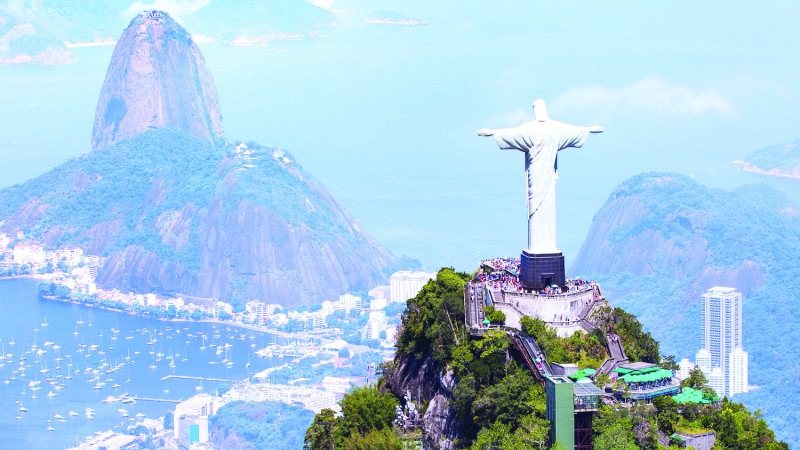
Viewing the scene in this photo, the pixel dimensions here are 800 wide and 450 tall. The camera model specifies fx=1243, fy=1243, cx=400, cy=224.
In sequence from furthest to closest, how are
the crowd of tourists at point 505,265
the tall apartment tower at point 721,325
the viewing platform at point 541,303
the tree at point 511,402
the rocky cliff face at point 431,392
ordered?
the tall apartment tower at point 721,325 < the crowd of tourists at point 505,265 < the viewing platform at point 541,303 < the rocky cliff face at point 431,392 < the tree at point 511,402

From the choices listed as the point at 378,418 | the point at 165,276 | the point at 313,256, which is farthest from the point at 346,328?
the point at 378,418

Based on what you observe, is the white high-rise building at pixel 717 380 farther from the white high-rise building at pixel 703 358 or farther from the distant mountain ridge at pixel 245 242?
the distant mountain ridge at pixel 245 242

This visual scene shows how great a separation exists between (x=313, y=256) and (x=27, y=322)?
40.8 m

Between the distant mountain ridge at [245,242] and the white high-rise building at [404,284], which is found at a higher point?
the distant mountain ridge at [245,242]

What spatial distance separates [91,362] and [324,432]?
10307 cm

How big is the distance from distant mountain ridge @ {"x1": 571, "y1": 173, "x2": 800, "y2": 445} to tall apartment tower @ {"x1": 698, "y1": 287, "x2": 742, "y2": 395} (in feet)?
8.61

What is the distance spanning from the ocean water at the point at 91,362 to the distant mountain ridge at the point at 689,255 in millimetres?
41779

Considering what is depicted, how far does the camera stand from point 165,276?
181750 mm

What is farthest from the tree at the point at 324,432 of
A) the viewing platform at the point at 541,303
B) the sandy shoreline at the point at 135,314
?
the sandy shoreline at the point at 135,314

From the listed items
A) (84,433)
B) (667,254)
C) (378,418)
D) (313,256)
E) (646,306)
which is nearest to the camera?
(378,418)

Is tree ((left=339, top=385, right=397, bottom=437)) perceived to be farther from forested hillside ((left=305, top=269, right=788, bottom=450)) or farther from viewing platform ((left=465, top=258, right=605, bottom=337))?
viewing platform ((left=465, top=258, right=605, bottom=337))

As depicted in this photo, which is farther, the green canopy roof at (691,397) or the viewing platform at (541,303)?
the viewing platform at (541,303)

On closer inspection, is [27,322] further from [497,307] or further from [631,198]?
[497,307]

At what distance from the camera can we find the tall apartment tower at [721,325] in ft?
388
